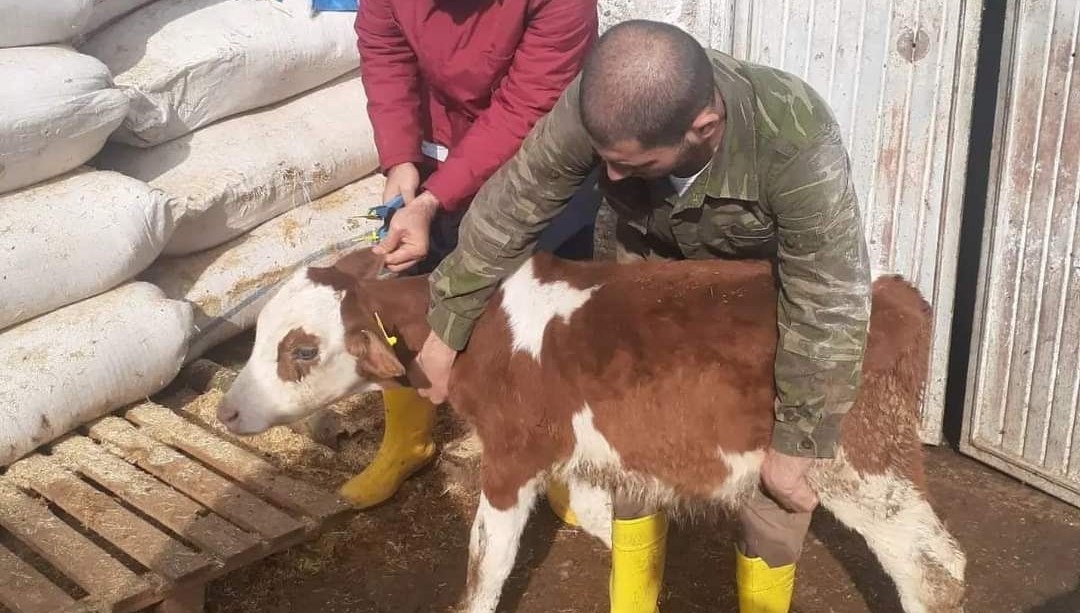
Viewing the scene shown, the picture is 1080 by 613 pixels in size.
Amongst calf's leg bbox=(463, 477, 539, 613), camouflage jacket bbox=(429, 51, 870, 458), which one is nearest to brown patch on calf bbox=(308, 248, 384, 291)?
camouflage jacket bbox=(429, 51, 870, 458)

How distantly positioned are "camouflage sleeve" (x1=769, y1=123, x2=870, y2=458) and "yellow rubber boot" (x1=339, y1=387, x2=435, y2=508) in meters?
1.98

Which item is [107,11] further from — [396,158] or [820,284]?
[820,284]

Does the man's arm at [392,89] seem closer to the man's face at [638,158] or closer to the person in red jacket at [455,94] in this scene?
the person in red jacket at [455,94]

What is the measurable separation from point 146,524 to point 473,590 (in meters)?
1.26

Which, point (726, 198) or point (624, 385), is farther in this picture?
point (624, 385)

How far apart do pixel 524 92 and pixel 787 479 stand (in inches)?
56.6

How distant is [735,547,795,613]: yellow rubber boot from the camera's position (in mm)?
3250

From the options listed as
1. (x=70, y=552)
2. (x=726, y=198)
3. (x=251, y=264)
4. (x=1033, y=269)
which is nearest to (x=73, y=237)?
(x=251, y=264)

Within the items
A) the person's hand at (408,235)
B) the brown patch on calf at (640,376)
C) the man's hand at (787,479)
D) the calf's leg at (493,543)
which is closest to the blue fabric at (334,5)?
the person's hand at (408,235)

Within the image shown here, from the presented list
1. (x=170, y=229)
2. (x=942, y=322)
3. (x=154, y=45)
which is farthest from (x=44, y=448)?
(x=942, y=322)

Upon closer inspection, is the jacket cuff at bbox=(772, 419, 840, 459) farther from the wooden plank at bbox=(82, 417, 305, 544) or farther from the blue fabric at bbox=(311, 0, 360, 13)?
the blue fabric at bbox=(311, 0, 360, 13)

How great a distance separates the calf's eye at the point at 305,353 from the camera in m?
3.29

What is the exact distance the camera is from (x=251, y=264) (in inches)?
216

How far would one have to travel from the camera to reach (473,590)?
3.37 meters
